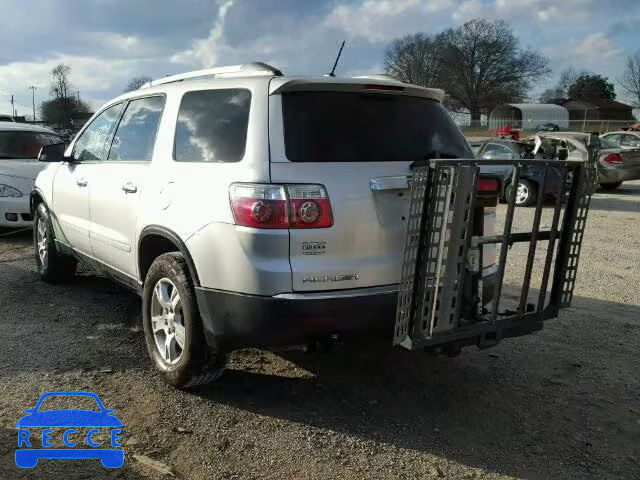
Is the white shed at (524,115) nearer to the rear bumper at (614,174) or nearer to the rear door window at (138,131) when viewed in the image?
the rear bumper at (614,174)

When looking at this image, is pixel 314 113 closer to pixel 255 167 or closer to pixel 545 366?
pixel 255 167

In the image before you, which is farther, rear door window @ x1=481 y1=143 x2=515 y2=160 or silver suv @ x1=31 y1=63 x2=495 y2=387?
rear door window @ x1=481 y1=143 x2=515 y2=160

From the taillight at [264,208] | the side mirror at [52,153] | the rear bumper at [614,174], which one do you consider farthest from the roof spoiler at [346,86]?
the rear bumper at [614,174]

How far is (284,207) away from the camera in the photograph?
3.10 metres

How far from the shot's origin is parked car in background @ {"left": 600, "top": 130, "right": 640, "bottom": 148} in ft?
57.8

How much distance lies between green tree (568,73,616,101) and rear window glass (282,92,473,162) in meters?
102

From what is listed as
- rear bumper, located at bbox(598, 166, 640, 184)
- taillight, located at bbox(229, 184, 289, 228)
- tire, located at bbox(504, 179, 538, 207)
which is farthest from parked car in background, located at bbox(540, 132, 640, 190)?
taillight, located at bbox(229, 184, 289, 228)

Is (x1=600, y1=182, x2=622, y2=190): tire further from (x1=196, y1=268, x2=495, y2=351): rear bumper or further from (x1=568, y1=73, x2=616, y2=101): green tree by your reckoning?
(x1=568, y1=73, x2=616, y2=101): green tree

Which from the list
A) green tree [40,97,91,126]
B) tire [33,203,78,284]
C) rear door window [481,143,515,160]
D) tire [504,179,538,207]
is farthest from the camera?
green tree [40,97,91,126]

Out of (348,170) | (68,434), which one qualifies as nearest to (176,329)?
(68,434)

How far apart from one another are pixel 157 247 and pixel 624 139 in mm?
17766

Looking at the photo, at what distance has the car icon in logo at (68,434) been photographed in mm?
3066

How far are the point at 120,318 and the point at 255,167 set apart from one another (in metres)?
2.66

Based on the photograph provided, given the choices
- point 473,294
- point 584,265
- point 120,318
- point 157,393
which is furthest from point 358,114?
point 584,265
